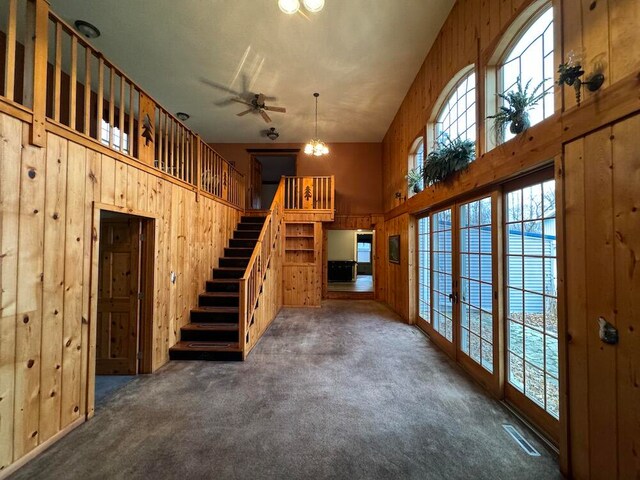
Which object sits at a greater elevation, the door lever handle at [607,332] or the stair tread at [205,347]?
the door lever handle at [607,332]

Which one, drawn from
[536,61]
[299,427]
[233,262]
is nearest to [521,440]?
[299,427]

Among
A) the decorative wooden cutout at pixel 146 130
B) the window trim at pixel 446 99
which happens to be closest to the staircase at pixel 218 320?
the decorative wooden cutout at pixel 146 130

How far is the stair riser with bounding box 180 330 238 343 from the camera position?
3.71 metres

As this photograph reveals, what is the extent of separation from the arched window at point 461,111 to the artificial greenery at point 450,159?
162 millimetres

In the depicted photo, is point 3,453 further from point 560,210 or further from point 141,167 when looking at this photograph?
point 560,210

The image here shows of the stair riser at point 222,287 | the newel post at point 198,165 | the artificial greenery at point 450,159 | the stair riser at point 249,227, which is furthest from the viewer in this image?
the stair riser at point 249,227

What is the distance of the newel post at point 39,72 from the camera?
71.6 inches

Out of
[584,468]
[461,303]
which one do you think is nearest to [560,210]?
[584,468]

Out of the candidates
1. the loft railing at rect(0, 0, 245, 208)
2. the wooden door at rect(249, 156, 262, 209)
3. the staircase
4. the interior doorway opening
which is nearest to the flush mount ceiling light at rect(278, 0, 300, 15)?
the loft railing at rect(0, 0, 245, 208)

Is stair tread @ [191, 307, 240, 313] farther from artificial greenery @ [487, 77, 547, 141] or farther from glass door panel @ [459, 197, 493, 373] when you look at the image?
artificial greenery @ [487, 77, 547, 141]

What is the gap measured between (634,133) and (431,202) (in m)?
2.61

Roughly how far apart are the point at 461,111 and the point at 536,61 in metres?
1.22

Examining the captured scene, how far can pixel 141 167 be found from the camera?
298 centimetres

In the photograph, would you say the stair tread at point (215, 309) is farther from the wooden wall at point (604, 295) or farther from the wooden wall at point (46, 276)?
the wooden wall at point (604, 295)
